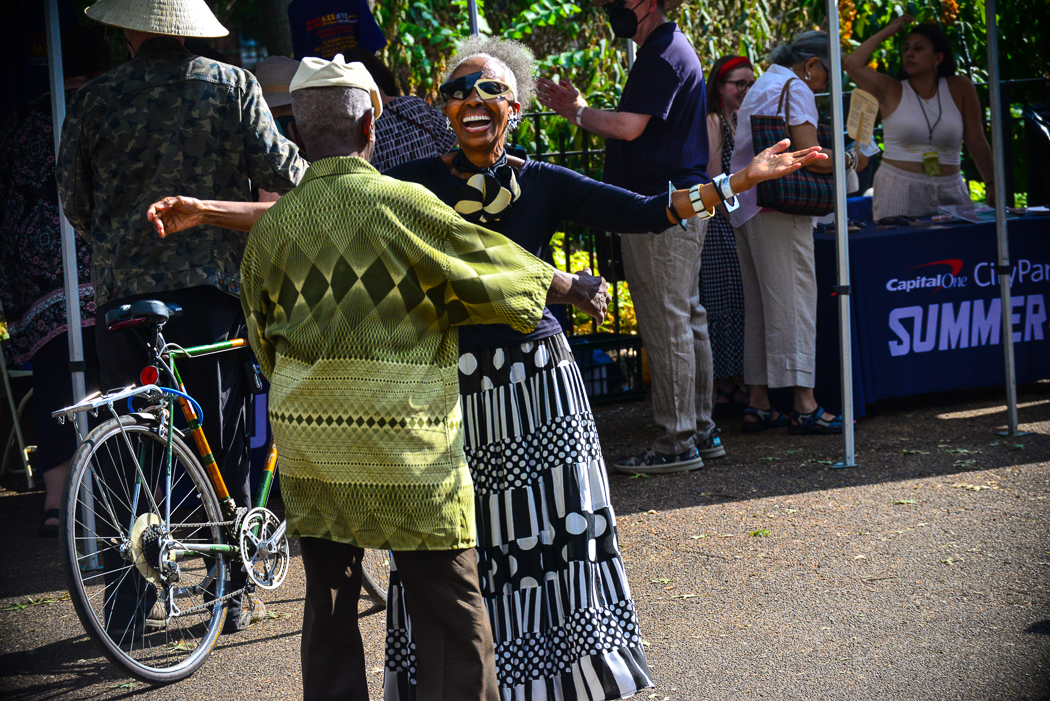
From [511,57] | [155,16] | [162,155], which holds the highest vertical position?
[155,16]

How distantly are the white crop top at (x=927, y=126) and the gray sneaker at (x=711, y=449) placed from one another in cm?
273

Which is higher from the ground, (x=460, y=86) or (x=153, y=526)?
(x=460, y=86)

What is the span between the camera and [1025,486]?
505 cm

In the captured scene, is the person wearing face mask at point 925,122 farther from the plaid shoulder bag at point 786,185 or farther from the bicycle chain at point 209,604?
the bicycle chain at point 209,604

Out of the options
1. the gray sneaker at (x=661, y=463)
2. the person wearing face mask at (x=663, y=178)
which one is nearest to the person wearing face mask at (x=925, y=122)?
the person wearing face mask at (x=663, y=178)

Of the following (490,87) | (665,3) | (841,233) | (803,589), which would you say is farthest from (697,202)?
(665,3)

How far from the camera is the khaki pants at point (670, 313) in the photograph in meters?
5.48

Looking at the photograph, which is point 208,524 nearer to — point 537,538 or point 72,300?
point 537,538

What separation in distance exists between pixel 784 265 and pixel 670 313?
106 centimetres

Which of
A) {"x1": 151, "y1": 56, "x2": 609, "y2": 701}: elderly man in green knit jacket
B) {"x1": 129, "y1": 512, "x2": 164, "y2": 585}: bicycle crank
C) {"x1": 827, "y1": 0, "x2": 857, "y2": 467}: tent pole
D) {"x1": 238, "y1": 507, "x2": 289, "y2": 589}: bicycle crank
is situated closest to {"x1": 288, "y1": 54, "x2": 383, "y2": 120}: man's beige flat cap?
{"x1": 151, "y1": 56, "x2": 609, "y2": 701}: elderly man in green knit jacket

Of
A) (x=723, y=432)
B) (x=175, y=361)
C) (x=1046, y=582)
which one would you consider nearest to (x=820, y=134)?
(x=723, y=432)

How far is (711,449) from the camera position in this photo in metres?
5.95

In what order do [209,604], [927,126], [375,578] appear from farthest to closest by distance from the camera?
[927,126] → [375,578] → [209,604]

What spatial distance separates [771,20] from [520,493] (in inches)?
432
